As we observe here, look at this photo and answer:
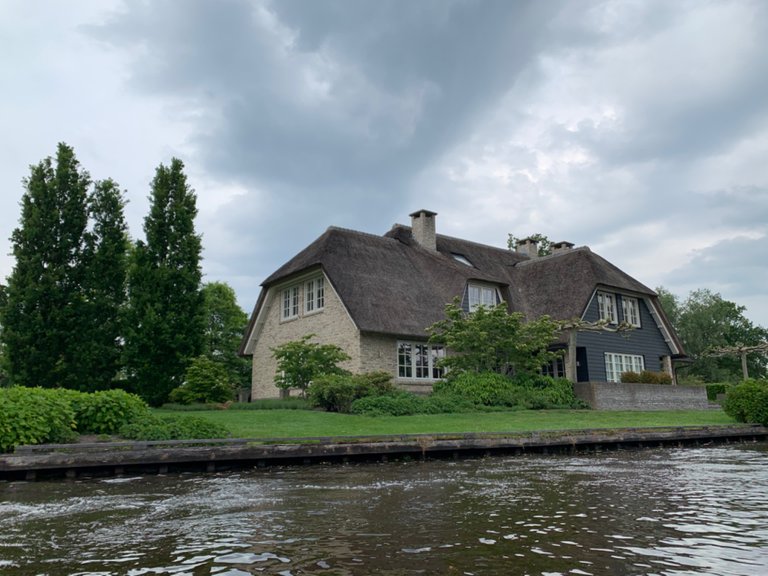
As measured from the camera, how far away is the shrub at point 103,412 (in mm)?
11836

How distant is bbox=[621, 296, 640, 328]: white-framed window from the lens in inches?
1208

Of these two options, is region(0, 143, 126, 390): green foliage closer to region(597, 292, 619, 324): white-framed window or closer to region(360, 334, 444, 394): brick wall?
region(360, 334, 444, 394): brick wall

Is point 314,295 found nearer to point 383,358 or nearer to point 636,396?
point 383,358

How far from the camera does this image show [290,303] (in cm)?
2834

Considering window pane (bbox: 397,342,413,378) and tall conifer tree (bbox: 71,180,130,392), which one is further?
window pane (bbox: 397,342,413,378)

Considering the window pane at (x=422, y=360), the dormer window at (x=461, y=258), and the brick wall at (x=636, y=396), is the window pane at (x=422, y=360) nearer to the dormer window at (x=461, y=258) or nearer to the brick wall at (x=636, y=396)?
the brick wall at (x=636, y=396)

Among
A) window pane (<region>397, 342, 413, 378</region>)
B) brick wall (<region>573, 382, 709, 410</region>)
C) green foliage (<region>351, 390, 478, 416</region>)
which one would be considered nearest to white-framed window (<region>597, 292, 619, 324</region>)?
brick wall (<region>573, 382, 709, 410</region>)

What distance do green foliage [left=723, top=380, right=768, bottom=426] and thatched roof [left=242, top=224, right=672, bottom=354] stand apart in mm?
8657

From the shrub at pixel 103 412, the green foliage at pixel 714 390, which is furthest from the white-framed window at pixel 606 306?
the shrub at pixel 103 412

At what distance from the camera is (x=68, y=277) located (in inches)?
935

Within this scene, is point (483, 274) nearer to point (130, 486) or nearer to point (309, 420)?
point (309, 420)

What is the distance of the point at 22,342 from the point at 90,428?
13060mm

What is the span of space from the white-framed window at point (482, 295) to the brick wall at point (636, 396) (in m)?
5.97

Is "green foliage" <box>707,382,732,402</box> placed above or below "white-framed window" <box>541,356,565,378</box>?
below
